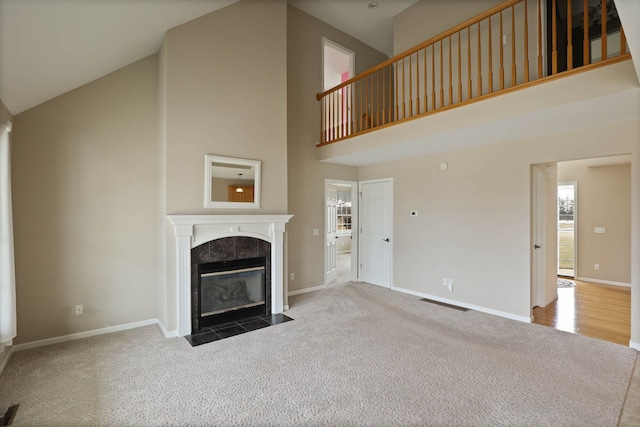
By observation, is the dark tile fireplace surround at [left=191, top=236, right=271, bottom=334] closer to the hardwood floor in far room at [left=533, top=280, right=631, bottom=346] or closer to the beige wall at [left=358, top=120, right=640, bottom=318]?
the beige wall at [left=358, top=120, right=640, bottom=318]

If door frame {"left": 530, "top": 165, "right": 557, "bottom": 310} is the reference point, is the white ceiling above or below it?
above

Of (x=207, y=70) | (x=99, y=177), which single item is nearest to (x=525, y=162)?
(x=207, y=70)

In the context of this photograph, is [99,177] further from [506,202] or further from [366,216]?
[506,202]

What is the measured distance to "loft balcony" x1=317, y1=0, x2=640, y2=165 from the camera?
2.53 metres

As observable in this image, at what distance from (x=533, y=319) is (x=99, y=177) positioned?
5.63 m

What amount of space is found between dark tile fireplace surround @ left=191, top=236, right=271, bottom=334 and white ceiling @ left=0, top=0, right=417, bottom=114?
2114 millimetres

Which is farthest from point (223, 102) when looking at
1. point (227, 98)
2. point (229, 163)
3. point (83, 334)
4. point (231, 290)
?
point (83, 334)

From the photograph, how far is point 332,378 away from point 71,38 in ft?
11.6

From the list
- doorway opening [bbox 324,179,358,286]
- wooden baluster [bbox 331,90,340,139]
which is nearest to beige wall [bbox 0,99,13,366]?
wooden baluster [bbox 331,90,340,139]

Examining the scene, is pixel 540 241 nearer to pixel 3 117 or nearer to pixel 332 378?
pixel 332 378

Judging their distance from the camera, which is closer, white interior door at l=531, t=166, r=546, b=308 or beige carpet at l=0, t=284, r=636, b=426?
beige carpet at l=0, t=284, r=636, b=426

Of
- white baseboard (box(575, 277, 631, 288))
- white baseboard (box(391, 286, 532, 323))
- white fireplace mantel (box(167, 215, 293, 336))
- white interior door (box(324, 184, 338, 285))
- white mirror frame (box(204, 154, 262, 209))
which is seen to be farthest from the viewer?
white interior door (box(324, 184, 338, 285))

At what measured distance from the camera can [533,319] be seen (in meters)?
3.89

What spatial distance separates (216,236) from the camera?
12.1 ft
